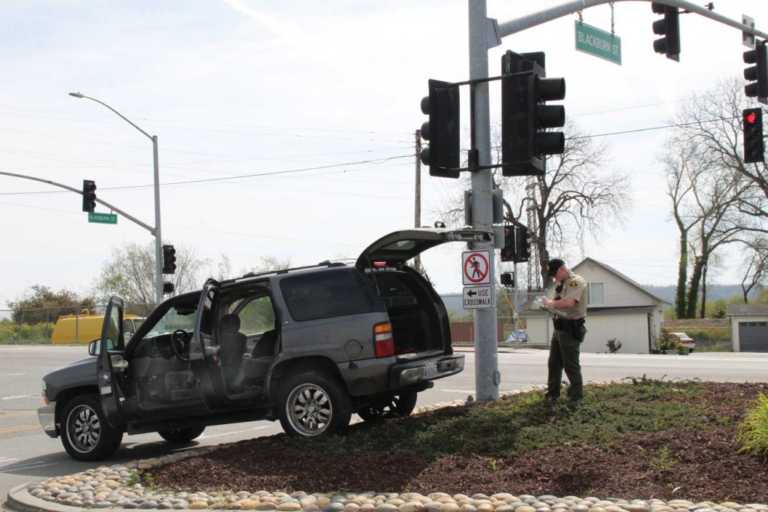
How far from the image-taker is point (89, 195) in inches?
1282

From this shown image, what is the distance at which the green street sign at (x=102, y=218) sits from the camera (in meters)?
33.0

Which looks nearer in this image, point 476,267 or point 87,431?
point 87,431

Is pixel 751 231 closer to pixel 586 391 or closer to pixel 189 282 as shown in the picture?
pixel 189 282

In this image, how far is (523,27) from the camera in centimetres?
1216

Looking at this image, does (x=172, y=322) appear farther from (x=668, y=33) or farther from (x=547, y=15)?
(x=668, y=33)

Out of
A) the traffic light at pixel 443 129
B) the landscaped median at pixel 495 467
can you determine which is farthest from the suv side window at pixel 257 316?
the traffic light at pixel 443 129

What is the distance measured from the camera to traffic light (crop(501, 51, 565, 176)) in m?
10.6

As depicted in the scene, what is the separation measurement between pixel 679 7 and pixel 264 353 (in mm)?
9534

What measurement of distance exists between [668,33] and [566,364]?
312 inches

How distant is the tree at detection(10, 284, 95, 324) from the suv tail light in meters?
60.0

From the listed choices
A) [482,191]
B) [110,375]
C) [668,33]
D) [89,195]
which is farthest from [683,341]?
[110,375]

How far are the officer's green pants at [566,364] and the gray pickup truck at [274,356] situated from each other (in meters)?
1.10

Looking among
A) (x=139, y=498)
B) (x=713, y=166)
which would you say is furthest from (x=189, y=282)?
(x=139, y=498)

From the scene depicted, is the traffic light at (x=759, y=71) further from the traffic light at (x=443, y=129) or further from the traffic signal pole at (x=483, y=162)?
the traffic light at (x=443, y=129)
